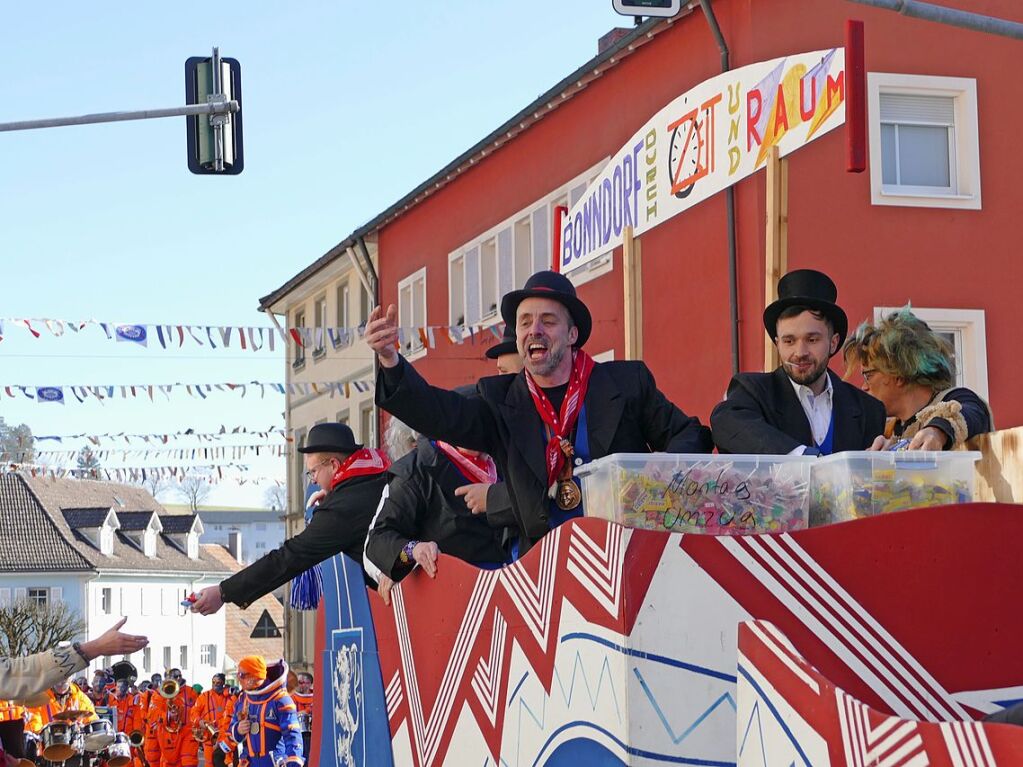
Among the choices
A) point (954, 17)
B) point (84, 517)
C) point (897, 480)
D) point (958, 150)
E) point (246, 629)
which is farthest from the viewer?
point (246, 629)

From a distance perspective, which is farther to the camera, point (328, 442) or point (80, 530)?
point (80, 530)

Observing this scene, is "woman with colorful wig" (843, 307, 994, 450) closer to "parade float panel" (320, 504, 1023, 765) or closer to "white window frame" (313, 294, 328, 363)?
"parade float panel" (320, 504, 1023, 765)

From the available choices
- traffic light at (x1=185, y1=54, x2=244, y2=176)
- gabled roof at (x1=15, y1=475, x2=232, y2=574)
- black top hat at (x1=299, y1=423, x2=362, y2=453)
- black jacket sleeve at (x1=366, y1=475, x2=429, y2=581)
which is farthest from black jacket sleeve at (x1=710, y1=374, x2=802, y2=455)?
gabled roof at (x1=15, y1=475, x2=232, y2=574)

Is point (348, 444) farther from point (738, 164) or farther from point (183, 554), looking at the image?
point (183, 554)

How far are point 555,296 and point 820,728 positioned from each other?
95.3 inches

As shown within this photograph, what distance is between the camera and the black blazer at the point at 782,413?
4.77 metres

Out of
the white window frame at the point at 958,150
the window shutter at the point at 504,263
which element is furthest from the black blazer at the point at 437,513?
the window shutter at the point at 504,263

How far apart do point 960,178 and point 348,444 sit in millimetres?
13970

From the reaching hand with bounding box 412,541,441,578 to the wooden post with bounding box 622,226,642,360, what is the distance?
7.13ft

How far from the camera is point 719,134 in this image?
259 inches

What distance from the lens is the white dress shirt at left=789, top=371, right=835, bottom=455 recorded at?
16.2ft

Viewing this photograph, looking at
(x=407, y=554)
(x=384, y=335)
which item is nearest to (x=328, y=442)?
(x=407, y=554)

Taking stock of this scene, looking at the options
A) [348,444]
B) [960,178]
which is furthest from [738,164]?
[960,178]

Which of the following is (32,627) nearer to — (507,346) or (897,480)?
(507,346)
